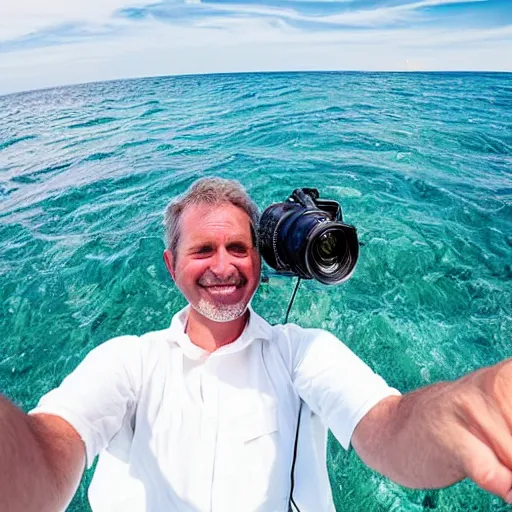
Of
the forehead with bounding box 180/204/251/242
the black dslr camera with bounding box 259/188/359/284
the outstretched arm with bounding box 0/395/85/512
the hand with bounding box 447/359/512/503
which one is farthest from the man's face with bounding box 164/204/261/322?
the hand with bounding box 447/359/512/503

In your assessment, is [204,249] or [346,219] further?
[346,219]

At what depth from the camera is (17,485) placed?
0.97 m

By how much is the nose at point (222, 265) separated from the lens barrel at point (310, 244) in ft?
0.52

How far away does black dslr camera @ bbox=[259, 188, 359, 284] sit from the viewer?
59.2 inches


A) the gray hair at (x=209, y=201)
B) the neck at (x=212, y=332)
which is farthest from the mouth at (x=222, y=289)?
the gray hair at (x=209, y=201)

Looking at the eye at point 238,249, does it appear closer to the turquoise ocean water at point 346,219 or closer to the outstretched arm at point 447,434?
the turquoise ocean water at point 346,219

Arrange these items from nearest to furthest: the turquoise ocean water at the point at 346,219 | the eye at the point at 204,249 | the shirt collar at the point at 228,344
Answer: the shirt collar at the point at 228,344 → the eye at the point at 204,249 → the turquoise ocean water at the point at 346,219

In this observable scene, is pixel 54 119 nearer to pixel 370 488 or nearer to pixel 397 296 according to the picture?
pixel 397 296

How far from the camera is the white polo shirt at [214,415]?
1.51 m

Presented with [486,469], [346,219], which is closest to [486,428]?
[486,469]

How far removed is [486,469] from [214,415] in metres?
0.97

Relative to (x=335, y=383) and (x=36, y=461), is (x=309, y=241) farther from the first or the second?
(x=36, y=461)

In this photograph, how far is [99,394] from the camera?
1.50m

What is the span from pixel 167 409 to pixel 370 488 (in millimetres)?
1508
